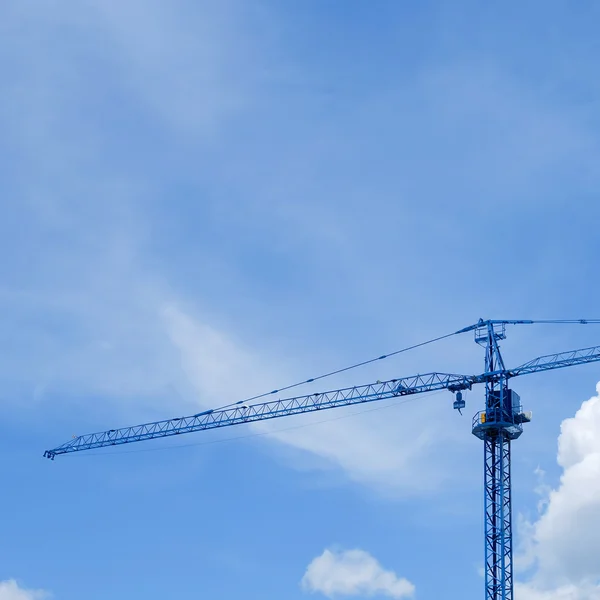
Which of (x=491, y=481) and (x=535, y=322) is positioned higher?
(x=535, y=322)

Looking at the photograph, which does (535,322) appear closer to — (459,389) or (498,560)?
(459,389)

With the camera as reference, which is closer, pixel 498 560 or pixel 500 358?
pixel 498 560

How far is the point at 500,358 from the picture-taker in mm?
196250

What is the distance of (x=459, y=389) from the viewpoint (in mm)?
196875

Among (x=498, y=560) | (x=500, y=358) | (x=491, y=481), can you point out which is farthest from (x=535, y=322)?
(x=498, y=560)

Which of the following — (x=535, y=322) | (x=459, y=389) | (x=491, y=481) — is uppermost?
(x=535, y=322)

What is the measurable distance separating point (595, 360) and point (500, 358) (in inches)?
623

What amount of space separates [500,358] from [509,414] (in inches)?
487

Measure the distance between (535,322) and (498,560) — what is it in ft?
141

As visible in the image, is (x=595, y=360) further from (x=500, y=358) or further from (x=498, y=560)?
(x=498, y=560)

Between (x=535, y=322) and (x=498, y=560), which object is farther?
(x=535, y=322)

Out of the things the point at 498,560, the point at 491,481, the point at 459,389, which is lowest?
the point at 498,560

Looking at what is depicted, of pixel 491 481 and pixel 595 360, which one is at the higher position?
pixel 595 360

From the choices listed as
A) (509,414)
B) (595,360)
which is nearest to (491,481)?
→ (509,414)
